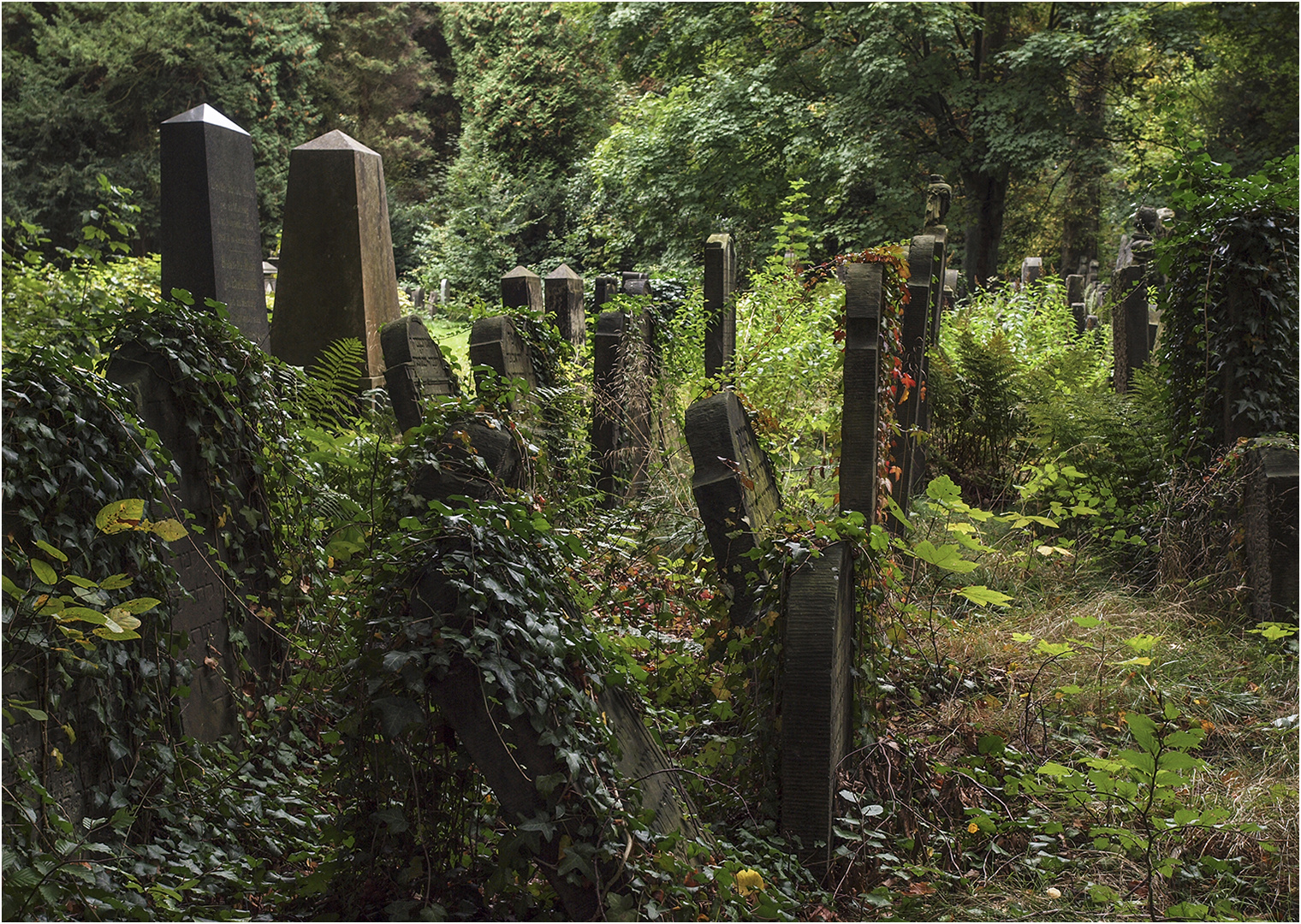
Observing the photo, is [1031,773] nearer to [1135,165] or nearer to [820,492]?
[820,492]

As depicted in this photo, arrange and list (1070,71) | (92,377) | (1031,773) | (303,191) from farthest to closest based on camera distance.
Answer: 1. (1070,71)
2. (303,191)
3. (1031,773)
4. (92,377)

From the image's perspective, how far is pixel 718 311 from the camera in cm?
796

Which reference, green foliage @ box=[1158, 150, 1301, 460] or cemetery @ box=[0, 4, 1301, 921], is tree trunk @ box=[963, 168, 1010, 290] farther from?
green foliage @ box=[1158, 150, 1301, 460]

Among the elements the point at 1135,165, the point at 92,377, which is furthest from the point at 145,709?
the point at 1135,165

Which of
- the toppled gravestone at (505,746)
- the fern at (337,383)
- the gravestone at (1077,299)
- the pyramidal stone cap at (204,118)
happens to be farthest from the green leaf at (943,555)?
the gravestone at (1077,299)

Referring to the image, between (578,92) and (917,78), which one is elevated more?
(578,92)

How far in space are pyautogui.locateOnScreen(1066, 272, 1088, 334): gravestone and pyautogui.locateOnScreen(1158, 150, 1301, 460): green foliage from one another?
967 centimetres

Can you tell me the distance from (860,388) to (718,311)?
3.91 m

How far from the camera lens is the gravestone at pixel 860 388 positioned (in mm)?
4129

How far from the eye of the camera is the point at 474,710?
6.88 feet

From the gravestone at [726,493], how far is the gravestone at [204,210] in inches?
166

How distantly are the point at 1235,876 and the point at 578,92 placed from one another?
2525cm

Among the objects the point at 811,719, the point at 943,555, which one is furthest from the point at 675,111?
the point at 811,719

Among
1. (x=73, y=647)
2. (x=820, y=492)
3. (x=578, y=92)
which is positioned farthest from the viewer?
(x=578, y=92)
